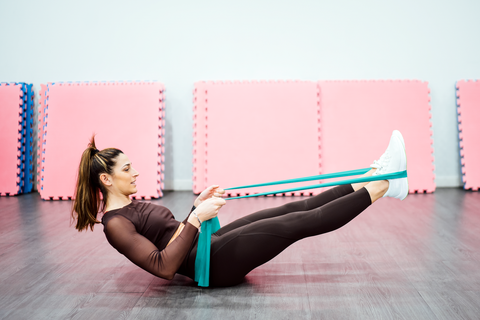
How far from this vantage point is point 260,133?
4746mm

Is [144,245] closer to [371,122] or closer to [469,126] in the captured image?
[371,122]

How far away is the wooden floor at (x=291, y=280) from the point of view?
1.76 meters

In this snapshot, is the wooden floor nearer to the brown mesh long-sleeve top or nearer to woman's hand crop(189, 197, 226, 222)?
the brown mesh long-sleeve top

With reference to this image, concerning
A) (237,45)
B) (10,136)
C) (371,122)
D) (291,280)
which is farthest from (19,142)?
(371,122)

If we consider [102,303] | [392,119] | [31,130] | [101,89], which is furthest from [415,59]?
[31,130]

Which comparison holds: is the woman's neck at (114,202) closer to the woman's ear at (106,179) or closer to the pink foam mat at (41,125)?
the woman's ear at (106,179)

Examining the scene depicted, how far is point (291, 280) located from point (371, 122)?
3167 millimetres

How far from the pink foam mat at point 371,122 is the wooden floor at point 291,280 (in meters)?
1.51

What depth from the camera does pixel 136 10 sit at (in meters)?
5.09

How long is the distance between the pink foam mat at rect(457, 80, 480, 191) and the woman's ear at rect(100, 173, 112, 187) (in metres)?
4.45

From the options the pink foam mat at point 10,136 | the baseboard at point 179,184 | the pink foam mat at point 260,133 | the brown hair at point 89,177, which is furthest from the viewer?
the baseboard at point 179,184

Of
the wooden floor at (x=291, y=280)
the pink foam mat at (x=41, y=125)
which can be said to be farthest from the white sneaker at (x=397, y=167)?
the pink foam mat at (x=41, y=125)

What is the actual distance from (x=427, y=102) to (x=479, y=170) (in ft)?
3.42

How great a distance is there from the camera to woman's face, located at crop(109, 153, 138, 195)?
187cm
